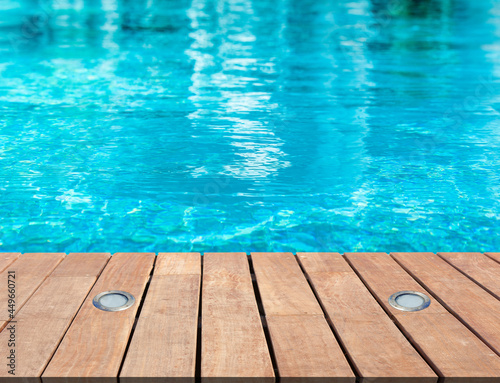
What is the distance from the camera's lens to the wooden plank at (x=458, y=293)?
6.55ft

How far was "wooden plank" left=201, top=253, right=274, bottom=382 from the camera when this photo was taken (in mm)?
1710

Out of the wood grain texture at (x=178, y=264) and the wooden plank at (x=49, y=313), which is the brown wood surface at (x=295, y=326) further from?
the wooden plank at (x=49, y=313)

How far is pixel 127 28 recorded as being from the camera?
54.4 ft

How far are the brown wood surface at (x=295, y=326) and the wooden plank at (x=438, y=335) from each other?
1.01 ft

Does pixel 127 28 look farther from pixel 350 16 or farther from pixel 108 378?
pixel 108 378

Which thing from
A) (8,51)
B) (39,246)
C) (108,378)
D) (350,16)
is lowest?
(39,246)

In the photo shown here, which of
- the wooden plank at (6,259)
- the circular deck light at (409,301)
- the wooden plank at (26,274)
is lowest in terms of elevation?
the circular deck light at (409,301)

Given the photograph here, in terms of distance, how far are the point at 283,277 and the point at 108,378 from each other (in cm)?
99

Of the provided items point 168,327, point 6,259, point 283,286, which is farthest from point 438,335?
point 6,259

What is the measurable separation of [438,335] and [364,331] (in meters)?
0.28

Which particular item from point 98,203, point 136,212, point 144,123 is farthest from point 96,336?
point 144,123

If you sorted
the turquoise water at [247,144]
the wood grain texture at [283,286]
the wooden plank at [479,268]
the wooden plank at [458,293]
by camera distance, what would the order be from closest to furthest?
the wooden plank at [458,293], the wood grain texture at [283,286], the wooden plank at [479,268], the turquoise water at [247,144]

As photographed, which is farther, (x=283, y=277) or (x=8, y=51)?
(x=8, y=51)

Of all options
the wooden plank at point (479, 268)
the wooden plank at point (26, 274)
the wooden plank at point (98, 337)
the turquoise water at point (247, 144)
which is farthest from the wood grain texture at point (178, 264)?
the turquoise water at point (247, 144)
